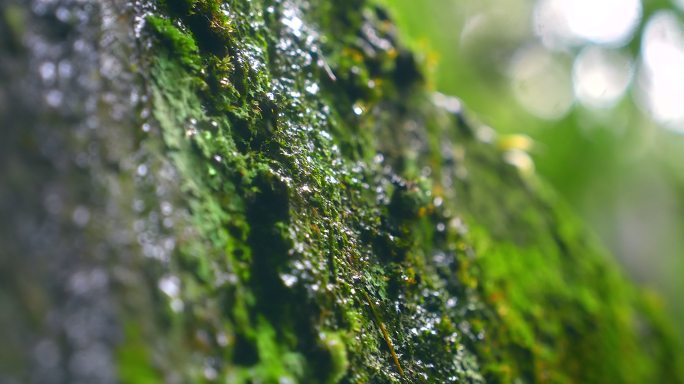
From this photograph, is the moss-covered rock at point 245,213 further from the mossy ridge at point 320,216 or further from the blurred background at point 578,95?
the blurred background at point 578,95

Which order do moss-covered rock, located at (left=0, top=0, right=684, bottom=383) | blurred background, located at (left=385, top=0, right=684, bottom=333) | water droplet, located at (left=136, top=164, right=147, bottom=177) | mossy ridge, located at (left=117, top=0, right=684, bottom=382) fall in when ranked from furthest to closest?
1. blurred background, located at (left=385, top=0, right=684, bottom=333)
2. mossy ridge, located at (left=117, top=0, right=684, bottom=382)
3. water droplet, located at (left=136, top=164, right=147, bottom=177)
4. moss-covered rock, located at (left=0, top=0, right=684, bottom=383)

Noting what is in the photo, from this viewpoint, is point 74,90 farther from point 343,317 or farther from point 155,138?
point 343,317

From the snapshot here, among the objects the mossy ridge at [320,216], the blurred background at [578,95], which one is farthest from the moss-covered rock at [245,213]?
the blurred background at [578,95]

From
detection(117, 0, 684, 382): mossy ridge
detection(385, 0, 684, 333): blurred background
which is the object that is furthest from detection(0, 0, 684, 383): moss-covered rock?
detection(385, 0, 684, 333): blurred background

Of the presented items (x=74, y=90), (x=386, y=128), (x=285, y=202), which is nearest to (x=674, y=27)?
(x=386, y=128)

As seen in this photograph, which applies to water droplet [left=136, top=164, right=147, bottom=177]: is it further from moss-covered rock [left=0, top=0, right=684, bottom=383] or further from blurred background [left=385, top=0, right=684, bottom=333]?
blurred background [left=385, top=0, right=684, bottom=333]

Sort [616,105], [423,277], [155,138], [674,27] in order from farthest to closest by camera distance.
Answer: [616,105] → [674,27] → [423,277] → [155,138]

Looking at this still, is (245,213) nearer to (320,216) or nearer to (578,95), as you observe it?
(320,216)
